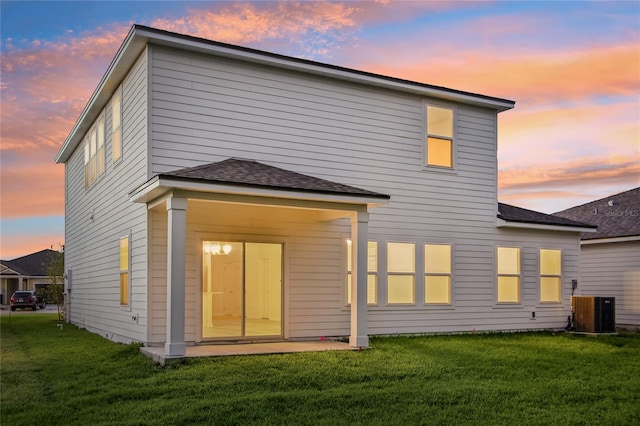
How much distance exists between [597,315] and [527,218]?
319cm

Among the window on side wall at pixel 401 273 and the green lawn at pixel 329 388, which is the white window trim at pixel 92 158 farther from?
the window on side wall at pixel 401 273

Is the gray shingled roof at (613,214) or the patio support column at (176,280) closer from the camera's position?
the patio support column at (176,280)

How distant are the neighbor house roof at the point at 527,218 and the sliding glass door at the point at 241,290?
683cm

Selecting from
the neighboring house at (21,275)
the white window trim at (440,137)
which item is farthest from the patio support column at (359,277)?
the neighboring house at (21,275)

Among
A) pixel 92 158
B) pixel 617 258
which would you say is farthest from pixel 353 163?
pixel 617 258

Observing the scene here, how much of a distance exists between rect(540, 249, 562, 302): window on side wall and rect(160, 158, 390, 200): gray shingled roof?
24.8 feet

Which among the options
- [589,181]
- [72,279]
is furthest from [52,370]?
[589,181]

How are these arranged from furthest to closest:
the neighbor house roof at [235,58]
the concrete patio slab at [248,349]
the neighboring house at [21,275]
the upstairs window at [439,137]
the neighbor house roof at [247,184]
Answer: the neighboring house at [21,275], the upstairs window at [439,137], the neighbor house roof at [235,58], the concrete patio slab at [248,349], the neighbor house roof at [247,184]

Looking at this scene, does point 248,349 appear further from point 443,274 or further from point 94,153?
point 94,153

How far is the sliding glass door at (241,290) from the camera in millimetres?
12695

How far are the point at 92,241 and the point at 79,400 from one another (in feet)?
34.9

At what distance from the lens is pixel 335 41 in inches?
632

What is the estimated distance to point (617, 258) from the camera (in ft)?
67.6

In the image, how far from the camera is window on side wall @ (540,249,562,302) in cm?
1777
